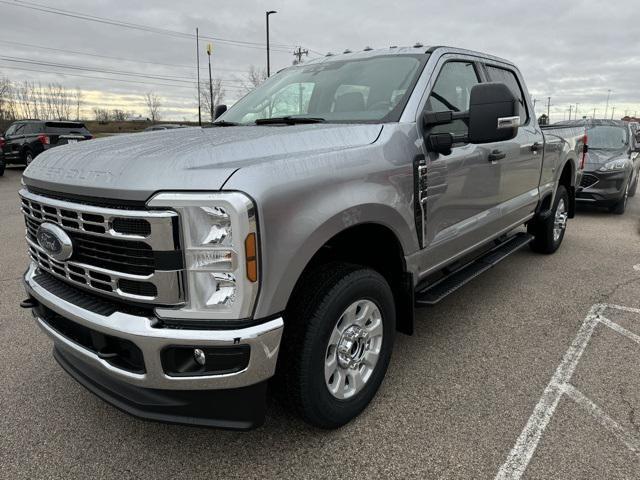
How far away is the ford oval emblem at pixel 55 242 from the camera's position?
6.88ft

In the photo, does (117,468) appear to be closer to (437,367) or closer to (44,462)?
(44,462)

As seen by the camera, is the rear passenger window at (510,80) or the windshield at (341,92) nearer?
the windshield at (341,92)

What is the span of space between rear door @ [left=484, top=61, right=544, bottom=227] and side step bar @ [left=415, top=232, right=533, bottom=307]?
220mm

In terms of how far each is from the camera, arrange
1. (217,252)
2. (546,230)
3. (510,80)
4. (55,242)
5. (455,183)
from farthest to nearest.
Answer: (546,230), (510,80), (455,183), (55,242), (217,252)

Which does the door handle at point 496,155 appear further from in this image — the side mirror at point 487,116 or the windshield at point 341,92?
the windshield at point 341,92

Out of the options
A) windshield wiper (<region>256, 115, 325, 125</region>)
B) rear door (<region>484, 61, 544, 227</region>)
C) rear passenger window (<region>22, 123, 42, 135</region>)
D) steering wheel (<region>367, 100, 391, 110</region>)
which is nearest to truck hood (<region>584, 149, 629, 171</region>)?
rear door (<region>484, 61, 544, 227</region>)

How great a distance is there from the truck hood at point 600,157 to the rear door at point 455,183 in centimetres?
604

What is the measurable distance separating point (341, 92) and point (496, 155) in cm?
126

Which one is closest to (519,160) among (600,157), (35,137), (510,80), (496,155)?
(496,155)

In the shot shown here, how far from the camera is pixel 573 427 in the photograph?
248cm

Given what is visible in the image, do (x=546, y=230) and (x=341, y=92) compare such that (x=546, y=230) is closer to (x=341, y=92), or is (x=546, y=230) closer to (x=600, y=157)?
(x=341, y=92)

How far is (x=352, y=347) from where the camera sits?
246 cm

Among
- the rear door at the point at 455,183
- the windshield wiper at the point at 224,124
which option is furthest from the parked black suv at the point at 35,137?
the rear door at the point at 455,183

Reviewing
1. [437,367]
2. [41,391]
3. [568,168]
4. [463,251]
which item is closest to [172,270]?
[41,391]
